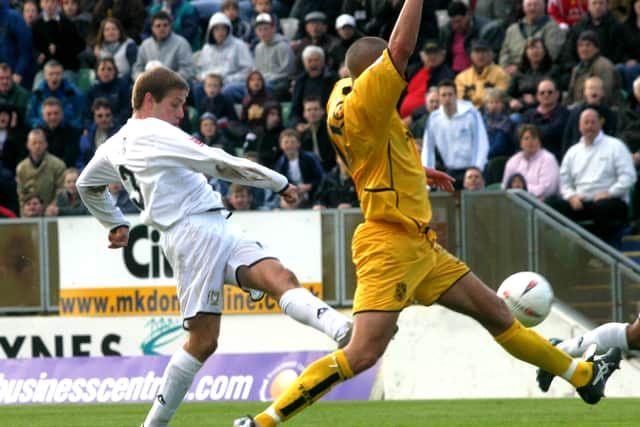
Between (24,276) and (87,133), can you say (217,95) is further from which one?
(24,276)

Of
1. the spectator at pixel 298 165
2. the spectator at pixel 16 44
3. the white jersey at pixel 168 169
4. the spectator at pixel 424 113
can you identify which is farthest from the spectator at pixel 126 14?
the white jersey at pixel 168 169

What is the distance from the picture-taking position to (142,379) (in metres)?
16.1

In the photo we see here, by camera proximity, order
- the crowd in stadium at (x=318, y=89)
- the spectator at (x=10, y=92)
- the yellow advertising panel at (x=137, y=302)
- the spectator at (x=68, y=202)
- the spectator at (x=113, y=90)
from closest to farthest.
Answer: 1. the yellow advertising panel at (x=137, y=302)
2. the crowd in stadium at (x=318, y=89)
3. the spectator at (x=68, y=202)
4. the spectator at (x=113, y=90)
5. the spectator at (x=10, y=92)

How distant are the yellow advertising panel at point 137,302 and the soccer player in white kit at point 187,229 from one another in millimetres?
7074

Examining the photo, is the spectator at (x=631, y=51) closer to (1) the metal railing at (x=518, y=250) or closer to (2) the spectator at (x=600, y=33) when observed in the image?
(2) the spectator at (x=600, y=33)

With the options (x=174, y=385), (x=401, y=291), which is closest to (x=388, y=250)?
(x=401, y=291)

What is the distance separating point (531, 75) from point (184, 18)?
6.24m

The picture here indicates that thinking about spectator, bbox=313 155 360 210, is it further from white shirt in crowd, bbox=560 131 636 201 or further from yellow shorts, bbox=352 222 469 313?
yellow shorts, bbox=352 222 469 313

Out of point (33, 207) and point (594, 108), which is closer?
point (594, 108)

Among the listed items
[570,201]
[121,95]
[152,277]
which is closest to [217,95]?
[121,95]

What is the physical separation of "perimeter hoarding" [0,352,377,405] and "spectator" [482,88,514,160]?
343cm

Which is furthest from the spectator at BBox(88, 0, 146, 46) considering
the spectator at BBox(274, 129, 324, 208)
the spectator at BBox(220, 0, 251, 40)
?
the spectator at BBox(274, 129, 324, 208)

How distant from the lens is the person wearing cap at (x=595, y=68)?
57.8ft

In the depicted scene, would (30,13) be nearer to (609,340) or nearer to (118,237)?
(118,237)
